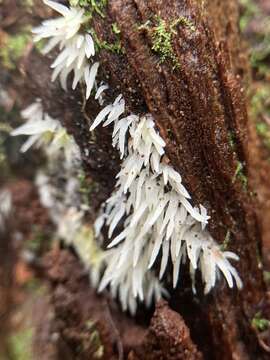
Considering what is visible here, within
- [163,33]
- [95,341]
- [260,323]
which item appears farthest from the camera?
[95,341]

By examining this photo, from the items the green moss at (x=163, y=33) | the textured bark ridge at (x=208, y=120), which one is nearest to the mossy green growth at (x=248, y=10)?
the textured bark ridge at (x=208, y=120)

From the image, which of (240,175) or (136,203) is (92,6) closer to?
(136,203)

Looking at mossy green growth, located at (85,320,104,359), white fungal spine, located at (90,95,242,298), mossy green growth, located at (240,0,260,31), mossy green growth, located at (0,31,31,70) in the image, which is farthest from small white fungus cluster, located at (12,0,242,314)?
mossy green growth, located at (240,0,260,31)

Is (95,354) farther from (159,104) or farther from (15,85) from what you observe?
(15,85)

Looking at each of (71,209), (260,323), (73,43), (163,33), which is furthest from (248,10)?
(260,323)

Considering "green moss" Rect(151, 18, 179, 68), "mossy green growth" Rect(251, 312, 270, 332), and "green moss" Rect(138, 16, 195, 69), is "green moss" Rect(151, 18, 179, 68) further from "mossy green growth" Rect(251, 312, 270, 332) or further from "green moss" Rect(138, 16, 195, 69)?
"mossy green growth" Rect(251, 312, 270, 332)
